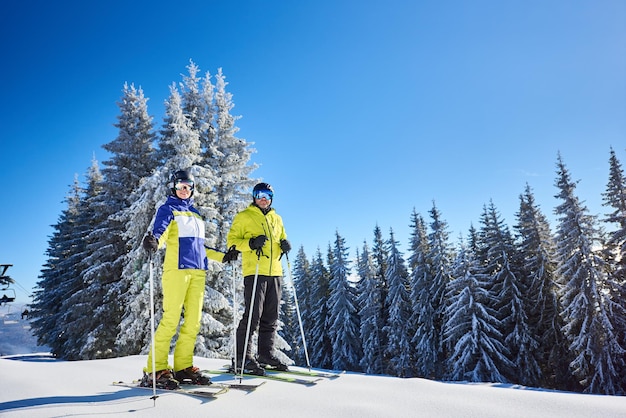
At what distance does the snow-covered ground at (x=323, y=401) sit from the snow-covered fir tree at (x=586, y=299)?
2150 cm

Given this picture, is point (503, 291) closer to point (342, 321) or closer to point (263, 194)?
point (342, 321)

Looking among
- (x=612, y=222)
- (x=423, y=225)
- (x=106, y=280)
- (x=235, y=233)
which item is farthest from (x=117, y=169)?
(x=612, y=222)

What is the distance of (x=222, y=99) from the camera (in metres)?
17.4

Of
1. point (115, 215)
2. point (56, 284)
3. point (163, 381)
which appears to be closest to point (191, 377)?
point (163, 381)

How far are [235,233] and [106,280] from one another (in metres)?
13.9

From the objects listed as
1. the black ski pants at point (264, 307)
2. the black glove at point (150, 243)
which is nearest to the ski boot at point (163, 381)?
the black ski pants at point (264, 307)

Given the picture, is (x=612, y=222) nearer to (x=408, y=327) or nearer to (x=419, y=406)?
(x=408, y=327)

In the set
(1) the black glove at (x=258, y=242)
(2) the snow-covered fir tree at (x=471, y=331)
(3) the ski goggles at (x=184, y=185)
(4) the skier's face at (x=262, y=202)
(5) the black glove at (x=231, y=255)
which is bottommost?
(2) the snow-covered fir tree at (x=471, y=331)

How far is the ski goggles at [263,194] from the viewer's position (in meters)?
5.42

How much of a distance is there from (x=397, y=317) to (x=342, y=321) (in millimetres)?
5921

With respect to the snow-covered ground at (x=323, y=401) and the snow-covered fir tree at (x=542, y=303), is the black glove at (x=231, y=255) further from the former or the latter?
the snow-covered fir tree at (x=542, y=303)

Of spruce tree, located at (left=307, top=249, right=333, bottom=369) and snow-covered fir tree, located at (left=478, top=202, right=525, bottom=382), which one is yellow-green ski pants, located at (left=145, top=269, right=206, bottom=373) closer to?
snow-covered fir tree, located at (left=478, top=202, right=525, bottom=382)

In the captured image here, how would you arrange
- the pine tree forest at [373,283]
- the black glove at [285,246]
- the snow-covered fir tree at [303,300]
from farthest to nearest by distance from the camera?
1. the snow-covered fir tree at [303,300]
2. the pine tree forest at [373,283]
3. the black glove at [285,246]

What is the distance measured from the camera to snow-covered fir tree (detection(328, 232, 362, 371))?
3438 centimetres
